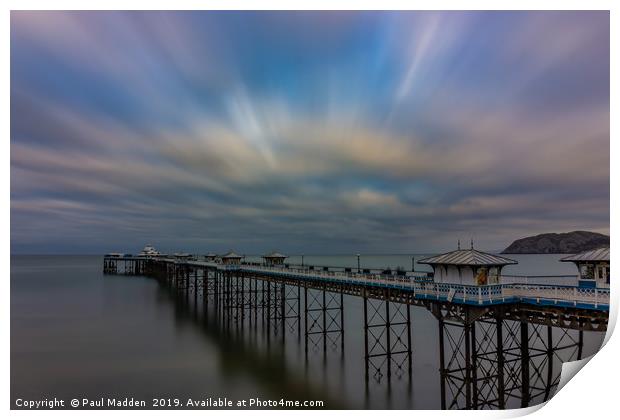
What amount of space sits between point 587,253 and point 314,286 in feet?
65.5

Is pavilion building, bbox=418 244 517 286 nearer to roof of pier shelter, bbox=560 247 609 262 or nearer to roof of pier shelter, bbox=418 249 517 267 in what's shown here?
roof of pier shelter, bbox=418 249 517 267

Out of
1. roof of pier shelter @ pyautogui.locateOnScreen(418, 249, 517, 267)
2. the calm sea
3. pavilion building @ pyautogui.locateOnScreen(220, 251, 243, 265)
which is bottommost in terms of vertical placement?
the calm sea

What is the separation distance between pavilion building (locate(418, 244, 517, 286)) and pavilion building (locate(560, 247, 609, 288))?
259 centimetres

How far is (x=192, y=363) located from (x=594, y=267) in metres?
25.2

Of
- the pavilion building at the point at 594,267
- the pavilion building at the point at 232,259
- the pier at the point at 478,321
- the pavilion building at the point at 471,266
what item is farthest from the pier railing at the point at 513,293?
the pavilion building at the point at 232,259

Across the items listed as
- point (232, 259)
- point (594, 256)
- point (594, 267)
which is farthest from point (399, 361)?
point (232, 259)

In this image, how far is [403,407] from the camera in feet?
73.6

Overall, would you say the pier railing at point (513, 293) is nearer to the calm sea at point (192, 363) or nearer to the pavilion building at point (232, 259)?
the calm sea at point (192, 363)

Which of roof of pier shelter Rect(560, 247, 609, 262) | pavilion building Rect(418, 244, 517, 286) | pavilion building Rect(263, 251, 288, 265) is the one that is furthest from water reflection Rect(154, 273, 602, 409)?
pavilion building Rect(263, 251, 288, 265)

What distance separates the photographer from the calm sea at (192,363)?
23.6 m

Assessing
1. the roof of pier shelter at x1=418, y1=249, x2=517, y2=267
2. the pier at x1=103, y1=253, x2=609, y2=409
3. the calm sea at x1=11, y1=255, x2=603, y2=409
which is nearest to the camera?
the pier at x1=103, y1=253, x2=609, y2=409

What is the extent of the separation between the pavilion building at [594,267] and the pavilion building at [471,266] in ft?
8.49

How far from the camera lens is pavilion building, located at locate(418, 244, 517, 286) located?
17.2 meters
